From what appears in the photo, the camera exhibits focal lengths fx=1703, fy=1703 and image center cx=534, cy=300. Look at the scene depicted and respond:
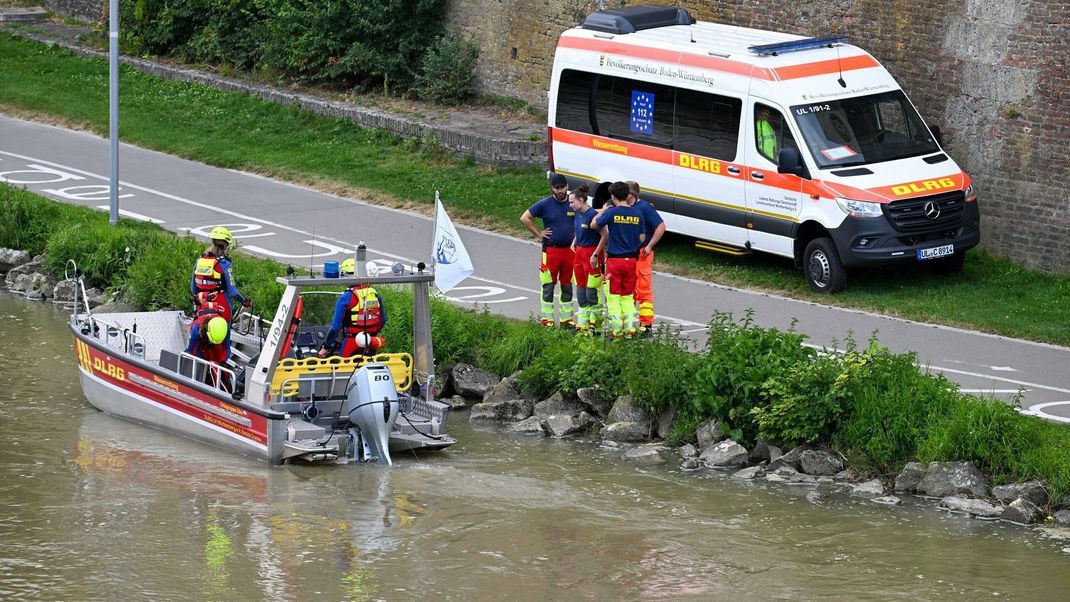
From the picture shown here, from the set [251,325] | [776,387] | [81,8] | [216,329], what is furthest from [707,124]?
[81,8]

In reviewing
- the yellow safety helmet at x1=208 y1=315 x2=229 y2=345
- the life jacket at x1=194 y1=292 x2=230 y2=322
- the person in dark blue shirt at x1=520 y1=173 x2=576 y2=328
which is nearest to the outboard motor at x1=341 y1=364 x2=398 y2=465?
the yellow safety helmet at x1=208 y1=315 x2=229 y2=345

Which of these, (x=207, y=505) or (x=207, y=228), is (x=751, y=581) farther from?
(x=207, y=228)

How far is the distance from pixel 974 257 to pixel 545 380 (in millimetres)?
6723

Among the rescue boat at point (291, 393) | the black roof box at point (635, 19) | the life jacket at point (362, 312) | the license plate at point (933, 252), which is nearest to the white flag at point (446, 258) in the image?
the rescue boat at point (291, 393)

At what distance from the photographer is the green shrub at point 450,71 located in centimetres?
2805

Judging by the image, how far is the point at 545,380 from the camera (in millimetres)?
17000

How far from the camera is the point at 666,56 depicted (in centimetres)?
2091

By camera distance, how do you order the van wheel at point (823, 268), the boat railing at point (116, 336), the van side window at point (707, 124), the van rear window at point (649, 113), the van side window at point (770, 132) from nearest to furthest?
the boat railing at point (116, 336)
the van wheel at point (823, 268)
the van side window at point (770, 132)
the van side window at point (707, 124)
the van rear window at point (649, 113)

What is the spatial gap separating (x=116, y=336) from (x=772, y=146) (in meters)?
7.78

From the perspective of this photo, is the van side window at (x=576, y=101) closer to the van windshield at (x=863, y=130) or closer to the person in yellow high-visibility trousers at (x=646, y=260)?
the van windshield at (x=863, y=130)

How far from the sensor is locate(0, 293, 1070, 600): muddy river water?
12.3m

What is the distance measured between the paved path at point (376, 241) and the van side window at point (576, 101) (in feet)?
5.56

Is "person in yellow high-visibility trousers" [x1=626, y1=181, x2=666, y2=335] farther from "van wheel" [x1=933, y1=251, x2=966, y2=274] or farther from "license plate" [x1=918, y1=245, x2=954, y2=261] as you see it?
"van wheel" [x1=933, y1=251, x2=966, y2=274]

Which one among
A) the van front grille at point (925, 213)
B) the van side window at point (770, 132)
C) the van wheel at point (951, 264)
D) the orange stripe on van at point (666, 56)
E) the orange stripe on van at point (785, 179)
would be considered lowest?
the van wheel at point (951, 264)
